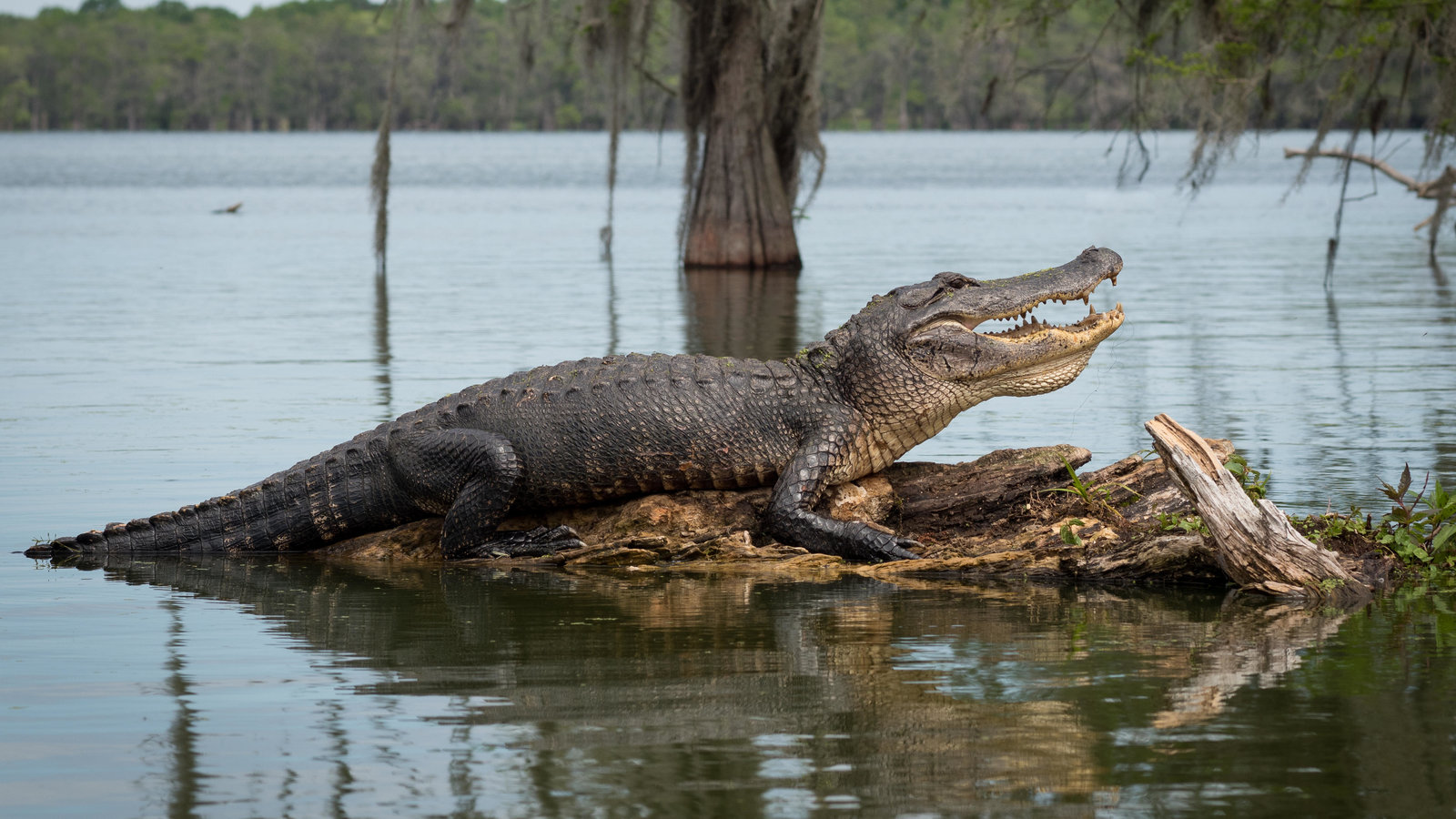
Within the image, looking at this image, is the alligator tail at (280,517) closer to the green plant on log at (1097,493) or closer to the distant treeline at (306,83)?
the green plant on log at (1097,493)

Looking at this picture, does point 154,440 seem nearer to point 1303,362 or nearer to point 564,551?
point 564,551

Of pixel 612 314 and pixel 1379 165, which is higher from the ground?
pixel 1379 165

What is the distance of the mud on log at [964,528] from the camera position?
7520 mm

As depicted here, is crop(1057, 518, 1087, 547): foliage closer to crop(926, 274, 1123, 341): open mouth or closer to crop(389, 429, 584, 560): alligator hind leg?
crop(926, 274, 1123, 341): open mouth

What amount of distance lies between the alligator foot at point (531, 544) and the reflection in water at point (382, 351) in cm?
384

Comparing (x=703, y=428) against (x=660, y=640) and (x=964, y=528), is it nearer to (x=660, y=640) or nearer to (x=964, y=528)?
(x=964, y=528)

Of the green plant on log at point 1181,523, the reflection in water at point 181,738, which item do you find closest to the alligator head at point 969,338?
the green plant on log at point 1181,523

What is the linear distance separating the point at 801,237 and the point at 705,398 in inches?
1261

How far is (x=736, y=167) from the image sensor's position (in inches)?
982

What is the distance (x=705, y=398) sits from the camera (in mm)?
8172

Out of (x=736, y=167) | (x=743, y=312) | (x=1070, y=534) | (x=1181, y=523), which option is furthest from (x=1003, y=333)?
(x=736, y=167)

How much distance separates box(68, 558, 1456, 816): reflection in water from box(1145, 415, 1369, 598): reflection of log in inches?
9.7

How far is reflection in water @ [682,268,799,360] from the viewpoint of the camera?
1689 centimetres

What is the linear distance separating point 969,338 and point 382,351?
35.4 ft
